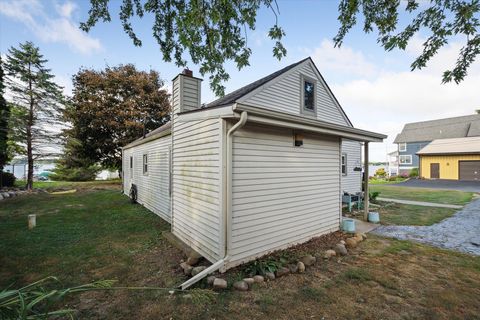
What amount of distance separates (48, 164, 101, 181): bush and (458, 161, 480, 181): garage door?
3868cm

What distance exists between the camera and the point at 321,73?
30.9ft

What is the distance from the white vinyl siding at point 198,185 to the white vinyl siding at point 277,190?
1.31 feet

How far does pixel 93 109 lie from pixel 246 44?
19.3 m

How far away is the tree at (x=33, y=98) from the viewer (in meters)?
15.0

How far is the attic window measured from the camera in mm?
8719

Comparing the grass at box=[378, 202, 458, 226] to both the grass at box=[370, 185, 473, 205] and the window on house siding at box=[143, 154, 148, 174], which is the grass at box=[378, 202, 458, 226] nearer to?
the grass at box=[370, 185, 473, 205]

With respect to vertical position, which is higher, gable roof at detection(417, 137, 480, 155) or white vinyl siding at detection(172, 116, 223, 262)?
gable roof at detection(417, 137, 480, 155)

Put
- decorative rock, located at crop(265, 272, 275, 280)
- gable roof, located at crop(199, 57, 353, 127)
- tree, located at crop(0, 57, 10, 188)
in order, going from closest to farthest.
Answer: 1. decorative rock, located at crop(265, 272, 275, 280)
2. gable roof, located at crop(199, 57, 353, 127)
3. tree, located at crop(0, 57, 10, 188)

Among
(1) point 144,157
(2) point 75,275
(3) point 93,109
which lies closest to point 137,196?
(1) point 144,157

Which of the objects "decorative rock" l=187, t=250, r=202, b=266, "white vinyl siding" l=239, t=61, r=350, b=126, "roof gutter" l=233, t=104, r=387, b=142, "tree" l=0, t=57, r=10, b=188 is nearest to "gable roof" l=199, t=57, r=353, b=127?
"white vinyl siding" l=239, t=61, r=350, b=126

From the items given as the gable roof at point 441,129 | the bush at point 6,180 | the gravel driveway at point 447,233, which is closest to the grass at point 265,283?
the gravel driveway at point 447,233

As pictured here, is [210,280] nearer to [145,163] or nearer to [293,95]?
[293,95]

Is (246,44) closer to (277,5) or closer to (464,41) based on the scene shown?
(277,5)

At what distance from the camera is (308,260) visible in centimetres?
432
